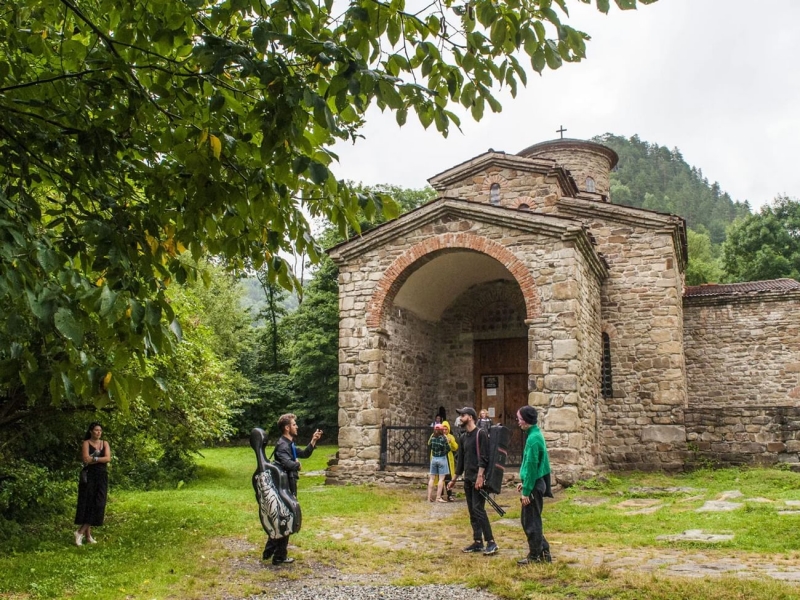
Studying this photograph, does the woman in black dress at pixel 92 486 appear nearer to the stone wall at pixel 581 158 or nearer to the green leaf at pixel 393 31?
the green leaf at pixel 393 31

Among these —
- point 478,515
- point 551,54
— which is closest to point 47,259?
point 551,54

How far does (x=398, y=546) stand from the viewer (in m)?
7.77

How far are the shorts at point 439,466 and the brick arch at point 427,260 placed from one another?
3460 mm

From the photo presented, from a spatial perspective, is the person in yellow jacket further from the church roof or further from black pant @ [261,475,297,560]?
the church roof

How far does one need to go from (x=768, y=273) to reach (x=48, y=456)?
3386cm

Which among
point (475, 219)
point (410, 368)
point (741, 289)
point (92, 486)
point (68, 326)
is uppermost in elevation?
point (475, 219)

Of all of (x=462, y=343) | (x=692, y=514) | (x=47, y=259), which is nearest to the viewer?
(x=47, y=259)

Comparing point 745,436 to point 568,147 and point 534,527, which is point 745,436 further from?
point 568,147

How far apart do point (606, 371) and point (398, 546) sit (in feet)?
30.3

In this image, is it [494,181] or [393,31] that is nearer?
[393,31]

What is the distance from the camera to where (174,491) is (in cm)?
1353

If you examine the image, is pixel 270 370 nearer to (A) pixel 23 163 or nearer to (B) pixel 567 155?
(B) pixel 567 155

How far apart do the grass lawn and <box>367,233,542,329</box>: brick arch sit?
3.70m

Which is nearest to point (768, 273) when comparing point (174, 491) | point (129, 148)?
point (174, 491)
